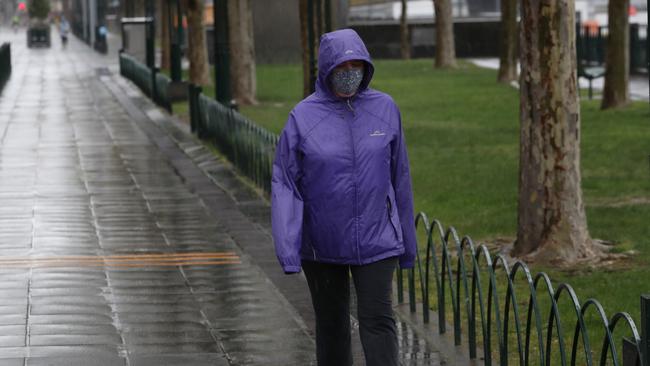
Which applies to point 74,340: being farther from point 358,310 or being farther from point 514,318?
point 358,310

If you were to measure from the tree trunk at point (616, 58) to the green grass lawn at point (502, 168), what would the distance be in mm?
352

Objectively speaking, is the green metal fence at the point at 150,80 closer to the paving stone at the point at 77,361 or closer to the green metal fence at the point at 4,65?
the green metal fence at the point at 4,65

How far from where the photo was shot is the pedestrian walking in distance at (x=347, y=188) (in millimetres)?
6816

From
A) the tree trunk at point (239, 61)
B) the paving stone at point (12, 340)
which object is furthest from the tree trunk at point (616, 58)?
the paving stone at point (12, 340)

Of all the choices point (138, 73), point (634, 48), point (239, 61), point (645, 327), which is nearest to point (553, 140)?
point (645, 327)

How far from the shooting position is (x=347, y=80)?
6.83 meters

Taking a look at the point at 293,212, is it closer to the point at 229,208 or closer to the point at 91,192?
the point at 229,208

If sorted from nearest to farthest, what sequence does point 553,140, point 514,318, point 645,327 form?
point 645,327 → point 514,318 → point 553,140

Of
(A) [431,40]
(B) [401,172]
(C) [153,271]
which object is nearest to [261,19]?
(A) [431,40]

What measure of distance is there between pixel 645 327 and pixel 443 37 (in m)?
46.4

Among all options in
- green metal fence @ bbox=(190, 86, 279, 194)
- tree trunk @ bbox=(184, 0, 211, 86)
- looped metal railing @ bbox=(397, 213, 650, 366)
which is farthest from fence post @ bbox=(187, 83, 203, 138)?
looped metal railing @ bbox=(397, 213, 650, 366)

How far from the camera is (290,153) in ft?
22.6

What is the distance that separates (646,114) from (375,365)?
2152 cm

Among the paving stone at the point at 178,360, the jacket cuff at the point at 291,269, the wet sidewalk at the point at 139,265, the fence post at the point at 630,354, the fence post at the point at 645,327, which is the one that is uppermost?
the jacket cuff at the point at 291,269
